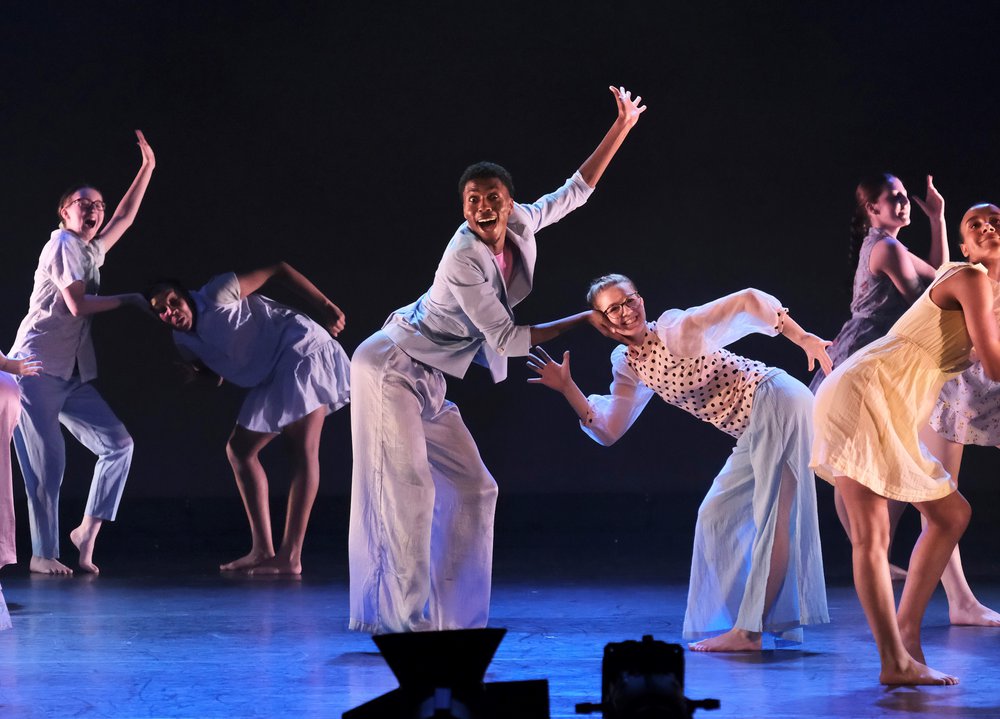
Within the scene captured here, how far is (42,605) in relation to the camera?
4.61m

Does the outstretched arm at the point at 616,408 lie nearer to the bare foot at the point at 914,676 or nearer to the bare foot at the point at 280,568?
the bare foot at the point at 914,676

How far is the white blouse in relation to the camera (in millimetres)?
3701

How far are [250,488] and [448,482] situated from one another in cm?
192

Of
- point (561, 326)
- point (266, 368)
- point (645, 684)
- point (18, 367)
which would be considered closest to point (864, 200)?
point (561, 326)

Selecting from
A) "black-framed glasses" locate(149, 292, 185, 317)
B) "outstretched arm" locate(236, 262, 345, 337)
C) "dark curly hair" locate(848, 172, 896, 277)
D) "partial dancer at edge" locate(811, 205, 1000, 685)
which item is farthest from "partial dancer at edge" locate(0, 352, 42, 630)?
"dark curly hair" locate(848, 172, 896, 277)

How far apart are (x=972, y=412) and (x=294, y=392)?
9.06ft

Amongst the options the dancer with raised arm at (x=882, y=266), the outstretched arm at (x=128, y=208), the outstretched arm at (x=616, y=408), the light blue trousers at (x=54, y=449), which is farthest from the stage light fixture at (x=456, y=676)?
the outstretched arm at (x=128, y=208)

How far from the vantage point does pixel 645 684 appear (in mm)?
1838

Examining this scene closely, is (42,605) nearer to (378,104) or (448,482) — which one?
(448,482)

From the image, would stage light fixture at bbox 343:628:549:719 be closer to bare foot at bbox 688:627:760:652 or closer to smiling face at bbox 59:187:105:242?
bare foot at bbox 688:627:760:652

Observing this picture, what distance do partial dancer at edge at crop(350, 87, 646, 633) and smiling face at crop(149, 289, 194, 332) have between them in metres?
1.79

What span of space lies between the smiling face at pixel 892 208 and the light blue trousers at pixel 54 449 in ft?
10.8

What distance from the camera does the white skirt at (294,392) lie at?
5.58 meters

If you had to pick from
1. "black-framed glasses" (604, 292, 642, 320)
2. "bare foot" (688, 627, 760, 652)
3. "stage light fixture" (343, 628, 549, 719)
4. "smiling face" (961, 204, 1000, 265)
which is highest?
"smiling face" (961, 204, 1000, 265)
